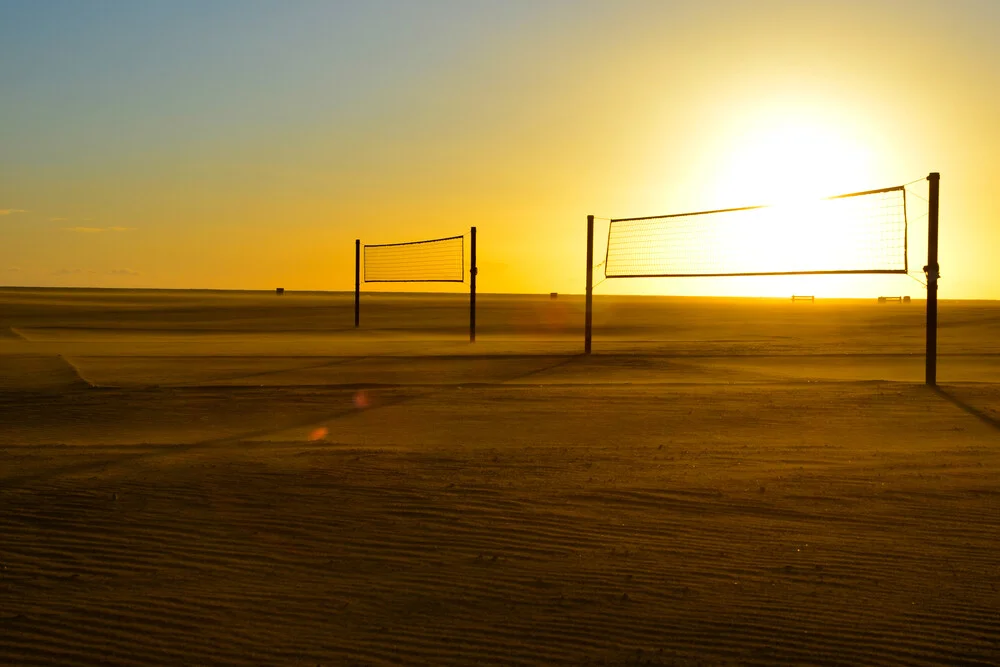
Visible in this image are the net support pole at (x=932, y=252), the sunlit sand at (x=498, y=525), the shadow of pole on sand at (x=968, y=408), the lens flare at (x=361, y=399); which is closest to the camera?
the sunlit sand at (x=498, y=525)

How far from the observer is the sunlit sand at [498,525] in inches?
145

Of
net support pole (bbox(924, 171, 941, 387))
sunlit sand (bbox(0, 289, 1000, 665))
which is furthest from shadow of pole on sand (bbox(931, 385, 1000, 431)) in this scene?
net support pole (bbox(924, 171, 941, 387))

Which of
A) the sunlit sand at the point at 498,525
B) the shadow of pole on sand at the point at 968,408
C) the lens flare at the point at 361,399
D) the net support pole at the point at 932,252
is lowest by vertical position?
the sunlit sand at the point at 498,525

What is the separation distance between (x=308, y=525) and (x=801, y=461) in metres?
3.83

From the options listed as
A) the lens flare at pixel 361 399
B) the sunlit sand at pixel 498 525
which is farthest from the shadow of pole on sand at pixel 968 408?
the lens flare at pixel 361 399

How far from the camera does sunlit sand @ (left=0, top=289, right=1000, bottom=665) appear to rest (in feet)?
12.1

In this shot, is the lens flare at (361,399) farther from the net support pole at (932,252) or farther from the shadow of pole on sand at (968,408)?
the net support pole at (932,252)

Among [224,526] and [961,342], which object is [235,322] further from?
[224,526]

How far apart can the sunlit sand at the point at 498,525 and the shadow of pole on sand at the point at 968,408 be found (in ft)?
0.21

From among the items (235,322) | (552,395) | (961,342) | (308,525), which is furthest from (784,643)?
(235,322)

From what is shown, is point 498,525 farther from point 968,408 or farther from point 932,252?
point 932,252

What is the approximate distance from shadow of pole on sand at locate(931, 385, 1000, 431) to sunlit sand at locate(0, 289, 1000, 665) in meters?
0.06

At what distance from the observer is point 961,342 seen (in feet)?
81.5

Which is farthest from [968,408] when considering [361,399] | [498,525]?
[498,525]
